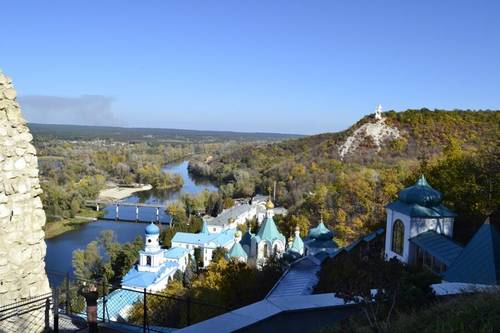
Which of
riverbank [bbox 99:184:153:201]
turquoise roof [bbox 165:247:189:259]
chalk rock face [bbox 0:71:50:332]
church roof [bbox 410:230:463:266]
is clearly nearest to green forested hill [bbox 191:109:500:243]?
church roof [bbox 410:230:463:266]

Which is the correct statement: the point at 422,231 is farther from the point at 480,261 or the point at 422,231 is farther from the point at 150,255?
the point at 150,255

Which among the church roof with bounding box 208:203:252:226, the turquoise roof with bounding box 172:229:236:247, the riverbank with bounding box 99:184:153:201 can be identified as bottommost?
the riverbank with bounding box 99:184:153:201

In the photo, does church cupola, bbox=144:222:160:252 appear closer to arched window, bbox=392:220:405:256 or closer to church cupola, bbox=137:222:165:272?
church cupola, bbox=137:222:165:272

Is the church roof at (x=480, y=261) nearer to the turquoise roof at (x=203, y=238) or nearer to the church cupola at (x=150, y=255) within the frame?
the church cupola at (x=150, y=255)

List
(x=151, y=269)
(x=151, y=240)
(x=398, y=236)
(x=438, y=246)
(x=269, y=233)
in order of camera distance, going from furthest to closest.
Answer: (x=269, y=233), (x=151, y=240), (x=151, y=269), (x=398, y=236), (x=438, y=246)

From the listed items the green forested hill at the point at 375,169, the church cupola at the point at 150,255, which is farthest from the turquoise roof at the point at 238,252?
the green forested hill at the point at 375,169

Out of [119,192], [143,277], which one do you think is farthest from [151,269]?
[119,192]

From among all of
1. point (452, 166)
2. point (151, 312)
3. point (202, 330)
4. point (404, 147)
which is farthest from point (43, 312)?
point (404, 147)
